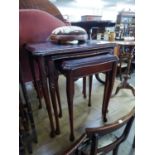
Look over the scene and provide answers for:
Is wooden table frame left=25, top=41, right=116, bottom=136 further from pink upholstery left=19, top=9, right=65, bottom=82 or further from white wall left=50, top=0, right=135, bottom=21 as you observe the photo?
white wall left=50, top=0, right=135, bottom=21

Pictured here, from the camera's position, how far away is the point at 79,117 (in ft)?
4.84

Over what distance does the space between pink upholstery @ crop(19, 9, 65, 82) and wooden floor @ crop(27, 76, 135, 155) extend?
43 centimetres

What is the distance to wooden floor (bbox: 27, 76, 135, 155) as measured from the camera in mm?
1165

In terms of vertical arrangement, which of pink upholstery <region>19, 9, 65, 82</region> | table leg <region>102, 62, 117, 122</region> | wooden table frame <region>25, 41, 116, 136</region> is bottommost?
table leg <region>102, 62, 117, 122</region>

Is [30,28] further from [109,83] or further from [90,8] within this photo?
[90,8]

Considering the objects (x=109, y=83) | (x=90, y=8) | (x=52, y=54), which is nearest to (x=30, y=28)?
(x=52, y=54)

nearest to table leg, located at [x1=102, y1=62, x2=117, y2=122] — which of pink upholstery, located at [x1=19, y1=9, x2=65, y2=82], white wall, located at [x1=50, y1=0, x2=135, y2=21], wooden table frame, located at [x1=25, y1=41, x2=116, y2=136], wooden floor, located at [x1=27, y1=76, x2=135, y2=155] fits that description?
wooden table frame, located at [x1=25, y1=41, x2=116, y2=136]

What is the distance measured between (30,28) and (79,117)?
35.4 inches

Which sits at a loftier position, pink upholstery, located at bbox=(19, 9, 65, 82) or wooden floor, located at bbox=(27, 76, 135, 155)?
Result: pink upholstery, located at bbox=(19, 9, 65, 82)

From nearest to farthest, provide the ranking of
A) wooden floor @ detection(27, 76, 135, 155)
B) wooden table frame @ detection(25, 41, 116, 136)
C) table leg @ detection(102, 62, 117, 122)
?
wooden table frame @ detection(25, 41, 116, 136), wooden floor @ detection(27, 76, 135, 155), table leg @ detection(102, 62, 117, 122)

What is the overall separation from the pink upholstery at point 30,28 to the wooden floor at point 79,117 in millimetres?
429

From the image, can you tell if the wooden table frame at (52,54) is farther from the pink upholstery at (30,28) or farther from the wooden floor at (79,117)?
the pink upholstery at (30,28)

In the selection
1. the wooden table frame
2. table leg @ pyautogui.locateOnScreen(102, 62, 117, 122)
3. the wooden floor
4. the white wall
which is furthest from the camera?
the white wall

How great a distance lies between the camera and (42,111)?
153 cm
